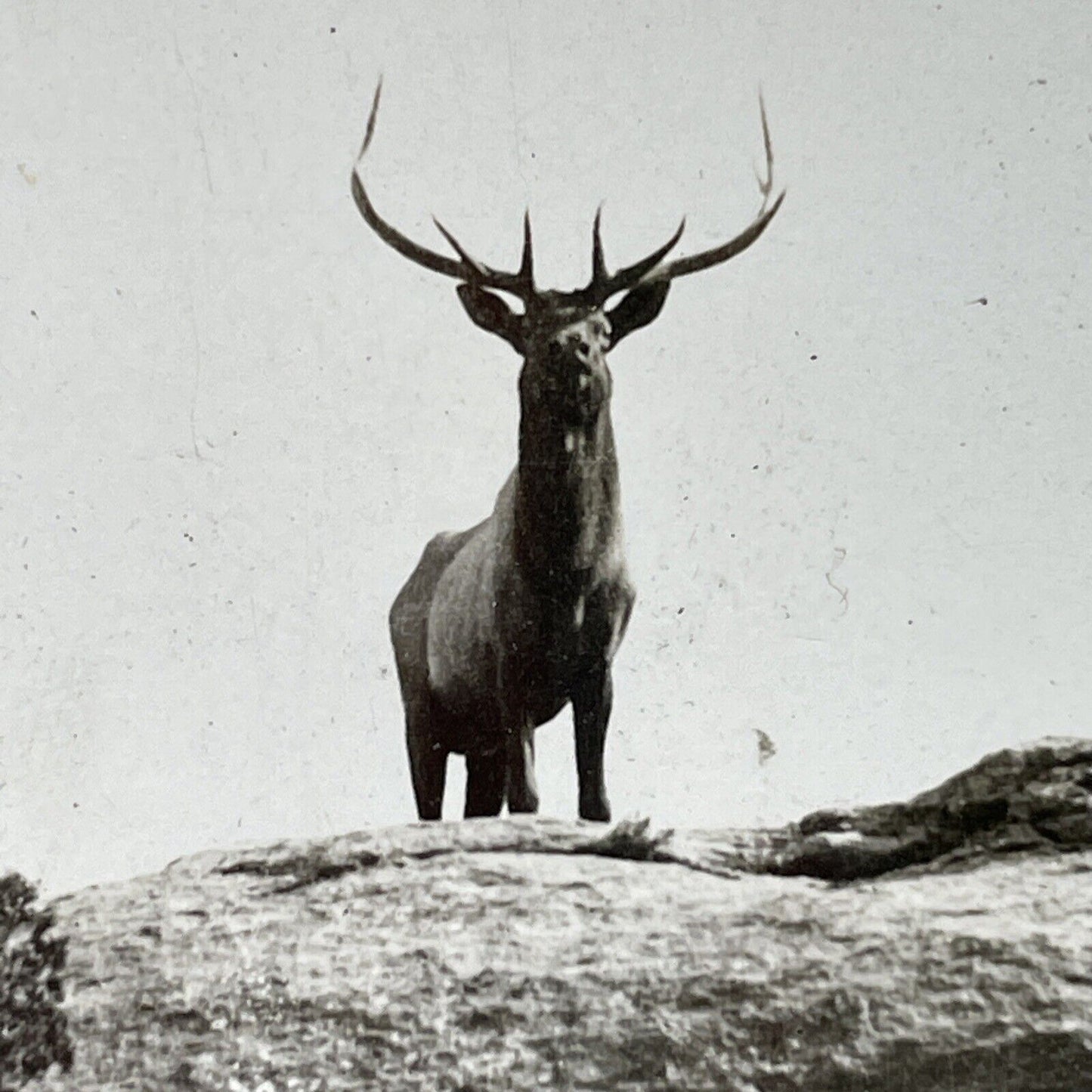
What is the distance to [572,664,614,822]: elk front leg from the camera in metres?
6.80

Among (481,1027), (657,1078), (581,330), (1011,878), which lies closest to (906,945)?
(1011,878)

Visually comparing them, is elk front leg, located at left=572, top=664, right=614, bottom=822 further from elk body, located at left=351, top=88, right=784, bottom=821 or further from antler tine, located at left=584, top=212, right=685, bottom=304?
antler tine, located at left=584, top=212, right=685, bottom=304

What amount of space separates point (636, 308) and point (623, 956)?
121 inches

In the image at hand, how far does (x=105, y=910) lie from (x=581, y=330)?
283cm

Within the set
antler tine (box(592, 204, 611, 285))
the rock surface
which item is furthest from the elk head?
the rock surface

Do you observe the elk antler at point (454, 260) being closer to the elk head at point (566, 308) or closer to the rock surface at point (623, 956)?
the elk head at point (566, 308)

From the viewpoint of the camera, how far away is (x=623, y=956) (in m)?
4.75

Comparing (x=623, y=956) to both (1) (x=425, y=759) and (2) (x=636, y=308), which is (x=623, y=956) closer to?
(2) (x=636, y=308)

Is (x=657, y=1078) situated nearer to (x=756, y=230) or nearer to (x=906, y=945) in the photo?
(x=906, y=945)

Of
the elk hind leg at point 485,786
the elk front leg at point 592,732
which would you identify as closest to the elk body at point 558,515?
the elk front leg at point 592,732

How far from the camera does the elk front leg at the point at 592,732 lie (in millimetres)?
6801

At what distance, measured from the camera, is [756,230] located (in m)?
7.23

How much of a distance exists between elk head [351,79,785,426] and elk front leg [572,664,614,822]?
1105 millimetres

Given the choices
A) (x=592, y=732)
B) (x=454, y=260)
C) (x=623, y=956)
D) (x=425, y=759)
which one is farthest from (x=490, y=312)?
(x=623, y=956)
